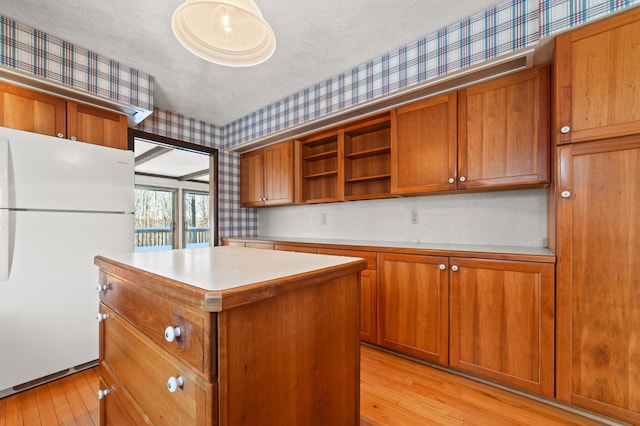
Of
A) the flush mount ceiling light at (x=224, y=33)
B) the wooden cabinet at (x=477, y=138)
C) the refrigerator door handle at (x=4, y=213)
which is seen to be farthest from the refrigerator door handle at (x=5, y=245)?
the wooden cabinet at (x=477, y=138)

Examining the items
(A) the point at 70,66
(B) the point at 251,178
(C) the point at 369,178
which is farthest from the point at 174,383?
(B) the point at 251,178

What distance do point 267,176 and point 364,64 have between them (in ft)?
5.75

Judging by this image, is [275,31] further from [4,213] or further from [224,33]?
[4,213]

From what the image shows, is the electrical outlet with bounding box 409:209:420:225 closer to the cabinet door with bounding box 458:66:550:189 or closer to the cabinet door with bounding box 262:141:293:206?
the cabinet door with bounding box 458:66:550:189

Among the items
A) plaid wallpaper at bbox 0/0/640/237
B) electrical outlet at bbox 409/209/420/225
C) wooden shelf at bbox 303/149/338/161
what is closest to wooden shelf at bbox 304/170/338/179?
wooden shelf at bbox 303/149/338/161

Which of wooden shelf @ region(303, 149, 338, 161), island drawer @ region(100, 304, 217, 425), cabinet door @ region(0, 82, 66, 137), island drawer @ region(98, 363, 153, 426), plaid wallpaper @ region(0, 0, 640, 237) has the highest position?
plaid wallpaper @ region(0, 0, 640, 237)

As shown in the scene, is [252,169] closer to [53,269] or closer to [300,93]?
[300,93]

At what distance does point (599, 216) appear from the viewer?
4.78 ft

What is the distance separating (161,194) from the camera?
7.38m

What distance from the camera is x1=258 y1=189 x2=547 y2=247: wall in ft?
6.83

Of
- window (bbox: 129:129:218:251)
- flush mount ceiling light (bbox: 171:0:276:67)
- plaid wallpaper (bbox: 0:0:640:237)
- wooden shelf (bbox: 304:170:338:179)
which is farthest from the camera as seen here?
window (bbox: 129:129:218:251)

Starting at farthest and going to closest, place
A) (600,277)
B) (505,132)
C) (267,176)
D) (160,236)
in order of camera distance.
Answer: (160,236), (267,176), (505,132), (600,277)

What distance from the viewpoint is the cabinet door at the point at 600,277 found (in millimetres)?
1383

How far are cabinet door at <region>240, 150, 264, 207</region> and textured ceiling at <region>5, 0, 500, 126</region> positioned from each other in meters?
0.99
